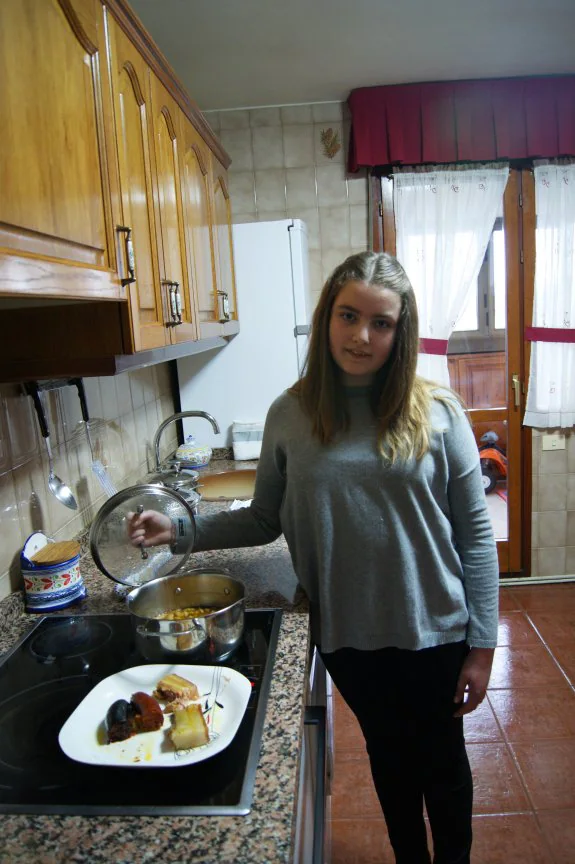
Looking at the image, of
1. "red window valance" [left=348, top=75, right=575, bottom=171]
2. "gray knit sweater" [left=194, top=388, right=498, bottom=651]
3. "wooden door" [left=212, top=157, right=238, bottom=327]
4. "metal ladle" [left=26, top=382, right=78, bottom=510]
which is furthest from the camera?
"red window valance" [left=348, top=75, right=575, bottom=171]

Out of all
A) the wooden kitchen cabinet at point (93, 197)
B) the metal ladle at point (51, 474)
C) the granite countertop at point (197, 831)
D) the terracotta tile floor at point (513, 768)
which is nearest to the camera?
the granite countertop at point (197, 831)

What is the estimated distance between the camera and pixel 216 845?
69 cm

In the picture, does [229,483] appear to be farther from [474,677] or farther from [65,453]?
[474,677]

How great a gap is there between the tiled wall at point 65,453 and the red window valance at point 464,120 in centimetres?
154

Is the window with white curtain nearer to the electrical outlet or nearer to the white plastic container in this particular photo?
the electrical outlet

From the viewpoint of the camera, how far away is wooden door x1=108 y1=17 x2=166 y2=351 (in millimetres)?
1187

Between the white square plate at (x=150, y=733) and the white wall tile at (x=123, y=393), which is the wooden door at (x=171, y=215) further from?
the white square plate at (x=150, y=733)

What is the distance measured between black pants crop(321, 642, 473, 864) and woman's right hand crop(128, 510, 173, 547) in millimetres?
412

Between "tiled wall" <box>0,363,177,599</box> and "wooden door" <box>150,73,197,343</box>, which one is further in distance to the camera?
"wooden door" <box>150,73,197,343</box>

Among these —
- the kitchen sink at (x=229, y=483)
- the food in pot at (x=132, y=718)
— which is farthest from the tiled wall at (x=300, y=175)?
the food in pot at (x=132, y=718)

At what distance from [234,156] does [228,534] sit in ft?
7.37

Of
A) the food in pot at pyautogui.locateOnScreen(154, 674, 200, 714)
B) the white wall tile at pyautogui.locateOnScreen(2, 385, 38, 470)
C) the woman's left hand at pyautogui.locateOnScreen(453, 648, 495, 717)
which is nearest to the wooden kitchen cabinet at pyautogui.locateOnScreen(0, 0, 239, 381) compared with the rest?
the white wall tile at pyautogui.locateOnScreen(2, 385, 38, 470)

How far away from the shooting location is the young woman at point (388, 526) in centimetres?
113

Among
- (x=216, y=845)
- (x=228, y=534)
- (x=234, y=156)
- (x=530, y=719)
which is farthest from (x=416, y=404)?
(x=234, y=156)
